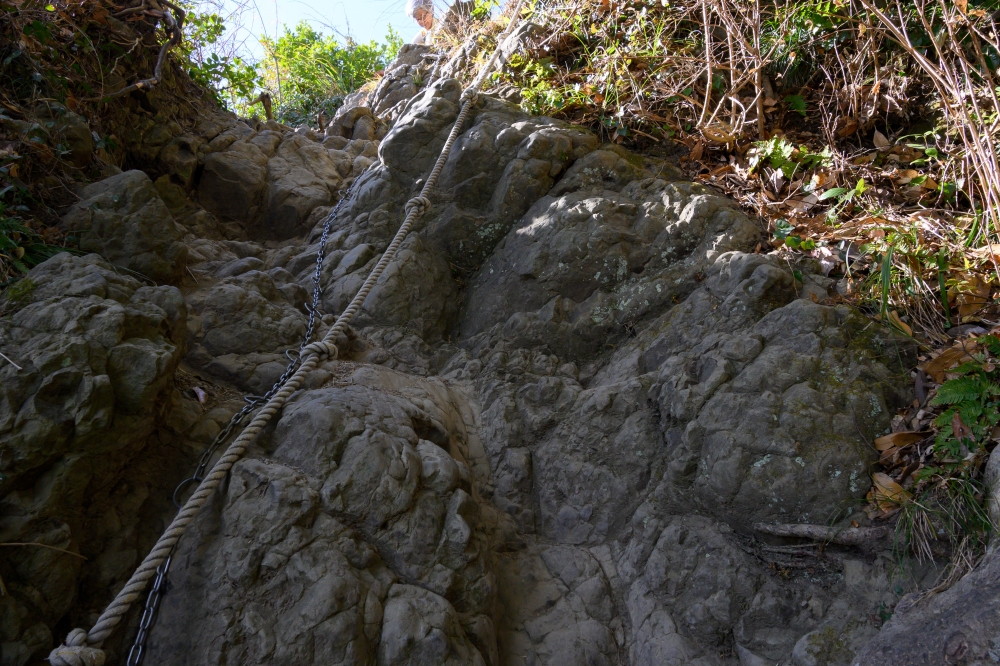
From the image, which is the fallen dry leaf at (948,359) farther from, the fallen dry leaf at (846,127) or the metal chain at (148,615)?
the metal chain at (148,615)

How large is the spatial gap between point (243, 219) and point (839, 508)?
3945mm

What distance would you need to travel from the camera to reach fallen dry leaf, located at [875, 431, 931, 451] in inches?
80.3

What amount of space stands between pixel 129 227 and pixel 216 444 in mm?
1401

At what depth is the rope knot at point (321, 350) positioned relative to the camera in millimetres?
2705

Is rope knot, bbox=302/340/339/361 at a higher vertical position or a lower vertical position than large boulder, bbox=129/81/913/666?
higher

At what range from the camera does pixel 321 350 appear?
2.73 metres

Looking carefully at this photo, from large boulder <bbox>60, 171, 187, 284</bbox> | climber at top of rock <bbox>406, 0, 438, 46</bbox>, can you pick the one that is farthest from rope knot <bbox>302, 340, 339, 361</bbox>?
climber at top of rock <bbox>406, 0, 438, 46</bbox>

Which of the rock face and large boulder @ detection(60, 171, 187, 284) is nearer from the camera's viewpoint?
the rock face

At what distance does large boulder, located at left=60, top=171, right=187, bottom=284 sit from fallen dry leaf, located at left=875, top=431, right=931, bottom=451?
128 inches

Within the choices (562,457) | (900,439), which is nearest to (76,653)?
(562,457)

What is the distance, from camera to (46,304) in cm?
217

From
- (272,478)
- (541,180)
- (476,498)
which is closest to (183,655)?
(272,478)

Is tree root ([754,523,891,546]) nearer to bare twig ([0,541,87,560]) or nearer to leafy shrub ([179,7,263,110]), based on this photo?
bare twig ([0,541,87,560])

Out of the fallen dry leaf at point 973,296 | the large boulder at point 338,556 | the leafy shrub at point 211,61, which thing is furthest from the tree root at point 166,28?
the fallen dry leaf at point 973,296
